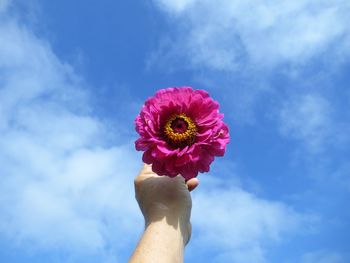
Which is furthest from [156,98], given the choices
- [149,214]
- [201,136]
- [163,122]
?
[149,214]

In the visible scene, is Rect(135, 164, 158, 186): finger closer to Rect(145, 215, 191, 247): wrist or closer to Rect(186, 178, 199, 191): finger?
Rect(186, 178, 199, 191): finger

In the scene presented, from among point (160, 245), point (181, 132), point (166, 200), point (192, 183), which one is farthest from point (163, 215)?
point (181, 132)

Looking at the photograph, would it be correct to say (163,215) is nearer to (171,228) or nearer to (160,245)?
(171,228)

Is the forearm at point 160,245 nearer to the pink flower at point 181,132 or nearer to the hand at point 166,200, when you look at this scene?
the hand at point 166,200

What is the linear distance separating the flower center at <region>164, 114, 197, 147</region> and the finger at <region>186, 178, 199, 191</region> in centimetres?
34

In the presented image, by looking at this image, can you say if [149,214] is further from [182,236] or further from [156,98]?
[156,98]

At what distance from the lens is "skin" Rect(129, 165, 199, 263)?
3217 mm

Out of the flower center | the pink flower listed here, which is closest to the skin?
the pink flower

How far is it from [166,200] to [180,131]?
65cm

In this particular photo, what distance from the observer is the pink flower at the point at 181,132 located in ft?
12.7

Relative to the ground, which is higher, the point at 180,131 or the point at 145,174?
the point at 180,131

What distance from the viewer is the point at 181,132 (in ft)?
13.2

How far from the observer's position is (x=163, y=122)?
13.3ft

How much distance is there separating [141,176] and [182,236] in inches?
29.1
